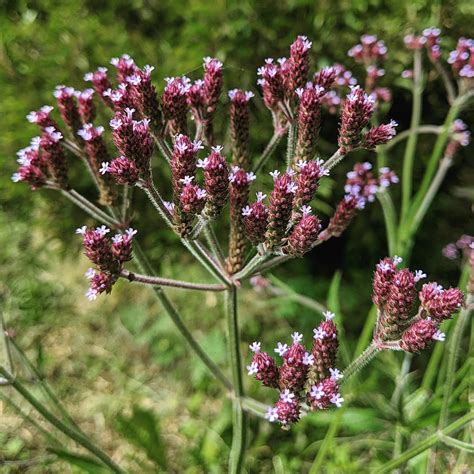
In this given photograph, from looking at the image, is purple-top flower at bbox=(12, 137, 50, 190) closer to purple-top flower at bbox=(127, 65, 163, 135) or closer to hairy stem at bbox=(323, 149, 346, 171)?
purple-top flower at bbox=(127, 65, 163, 135)

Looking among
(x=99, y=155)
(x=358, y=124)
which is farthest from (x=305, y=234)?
(x=99, y=155)

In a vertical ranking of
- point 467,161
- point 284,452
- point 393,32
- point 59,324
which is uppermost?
point 393,32

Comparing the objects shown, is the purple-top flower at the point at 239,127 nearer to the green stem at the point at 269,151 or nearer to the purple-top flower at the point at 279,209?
the green stem at the point at 269,151

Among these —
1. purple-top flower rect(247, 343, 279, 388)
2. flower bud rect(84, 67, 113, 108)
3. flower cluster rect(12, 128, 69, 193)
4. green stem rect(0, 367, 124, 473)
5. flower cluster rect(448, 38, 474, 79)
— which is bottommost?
green stem rect(0, 367, 124, 473)

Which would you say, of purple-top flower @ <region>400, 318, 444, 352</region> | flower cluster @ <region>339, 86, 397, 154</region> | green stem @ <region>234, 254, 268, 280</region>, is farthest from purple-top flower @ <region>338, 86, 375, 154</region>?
purple-top flower @ <region>400, 318, 444, 352</region>

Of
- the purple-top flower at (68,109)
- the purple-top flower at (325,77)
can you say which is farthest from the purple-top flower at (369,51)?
the purple-top flower at (68,109)

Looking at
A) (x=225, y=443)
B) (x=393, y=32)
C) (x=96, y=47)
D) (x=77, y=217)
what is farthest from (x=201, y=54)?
(x=225, y=443)

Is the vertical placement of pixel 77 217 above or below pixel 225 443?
above

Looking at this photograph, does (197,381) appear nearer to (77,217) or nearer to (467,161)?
(77,217)
